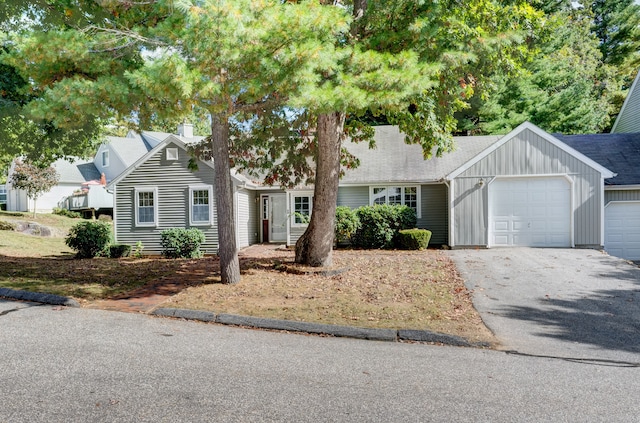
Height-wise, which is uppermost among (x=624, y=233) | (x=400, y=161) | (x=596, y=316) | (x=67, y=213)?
(x=400, y=161)

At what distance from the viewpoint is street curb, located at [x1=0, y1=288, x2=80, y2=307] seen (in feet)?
26.5

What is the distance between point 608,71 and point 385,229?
26522 millimetres

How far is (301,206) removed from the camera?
20.1 meters

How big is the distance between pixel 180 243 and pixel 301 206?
569cm

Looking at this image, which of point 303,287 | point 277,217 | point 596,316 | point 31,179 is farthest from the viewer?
point 31,179

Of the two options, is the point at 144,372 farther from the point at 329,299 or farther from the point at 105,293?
the point at 105,293

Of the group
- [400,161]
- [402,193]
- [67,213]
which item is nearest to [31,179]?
[67,213]

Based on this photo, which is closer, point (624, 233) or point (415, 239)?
point (624, 233)

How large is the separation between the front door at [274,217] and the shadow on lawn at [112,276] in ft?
22.8

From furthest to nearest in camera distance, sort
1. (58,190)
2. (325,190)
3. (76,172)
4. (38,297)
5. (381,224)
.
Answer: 1. (76,172)
2. (58,190)
3. (381,224)
4. (325,190)
5. (38,297)

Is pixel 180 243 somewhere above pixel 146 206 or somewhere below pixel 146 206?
below

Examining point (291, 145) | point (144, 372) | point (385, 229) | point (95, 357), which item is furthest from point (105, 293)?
point (385, 229)

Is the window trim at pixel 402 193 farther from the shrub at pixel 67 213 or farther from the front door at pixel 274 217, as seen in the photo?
the shrub at pixel 67 213

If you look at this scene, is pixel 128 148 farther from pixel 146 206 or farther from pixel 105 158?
pixel 146 206
